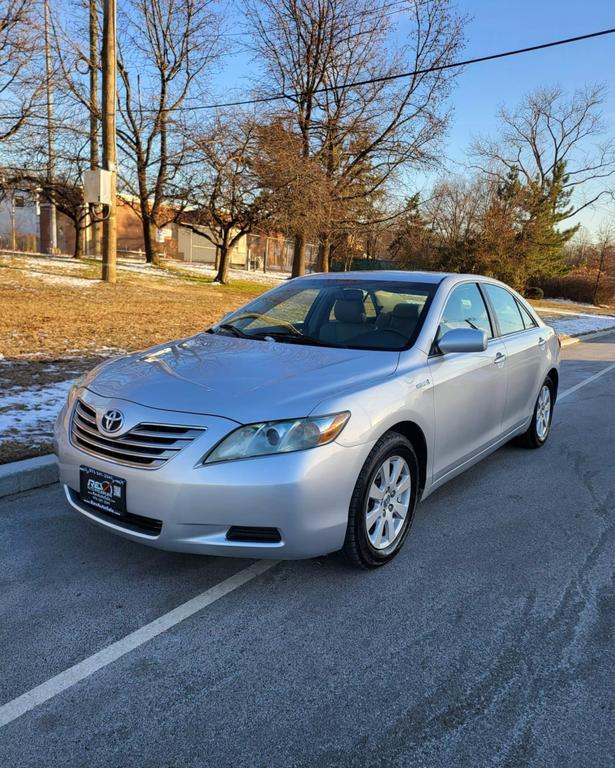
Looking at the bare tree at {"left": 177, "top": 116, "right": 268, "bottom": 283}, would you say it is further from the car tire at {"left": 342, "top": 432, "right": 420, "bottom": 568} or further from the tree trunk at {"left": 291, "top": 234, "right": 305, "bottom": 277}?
the car tire at {"left": 342, "top": 432, "right": 420, "bottom": 568}

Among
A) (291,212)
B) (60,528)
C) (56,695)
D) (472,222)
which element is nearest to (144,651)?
(56,695)

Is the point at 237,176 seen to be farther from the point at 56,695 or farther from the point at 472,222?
the point at 56,695

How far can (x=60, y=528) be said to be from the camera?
3.71m

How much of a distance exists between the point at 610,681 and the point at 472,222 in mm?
33566

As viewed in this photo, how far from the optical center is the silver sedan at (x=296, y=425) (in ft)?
9.12

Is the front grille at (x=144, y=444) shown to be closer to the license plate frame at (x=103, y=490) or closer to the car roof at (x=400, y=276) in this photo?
the license plate frame at (x=103, y=490)

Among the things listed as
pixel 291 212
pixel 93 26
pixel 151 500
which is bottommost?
pixel 151 500

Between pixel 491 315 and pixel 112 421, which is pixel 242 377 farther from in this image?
pixel 491 315

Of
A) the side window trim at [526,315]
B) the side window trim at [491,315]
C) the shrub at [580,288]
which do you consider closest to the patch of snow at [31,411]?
the side window trim at [491,315]

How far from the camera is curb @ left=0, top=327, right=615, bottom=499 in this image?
4.16 m

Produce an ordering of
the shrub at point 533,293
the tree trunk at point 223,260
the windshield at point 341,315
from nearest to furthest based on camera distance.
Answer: the windshield at point 341,315 < the tree trunk at point 223,260 < the shrub at point 533,293

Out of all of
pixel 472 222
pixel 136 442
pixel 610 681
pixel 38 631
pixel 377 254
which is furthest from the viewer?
pixel 377 254

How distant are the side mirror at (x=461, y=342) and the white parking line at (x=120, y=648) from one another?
1.68 m

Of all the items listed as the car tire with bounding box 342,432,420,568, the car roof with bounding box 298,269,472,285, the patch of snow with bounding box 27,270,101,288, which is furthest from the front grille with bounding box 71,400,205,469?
the patch of snow with bounding box 27,270,101,288
